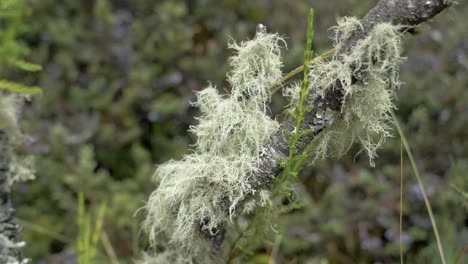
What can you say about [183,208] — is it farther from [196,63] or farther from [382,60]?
[196,63]

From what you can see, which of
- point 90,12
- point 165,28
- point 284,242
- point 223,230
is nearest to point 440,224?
point 284,242

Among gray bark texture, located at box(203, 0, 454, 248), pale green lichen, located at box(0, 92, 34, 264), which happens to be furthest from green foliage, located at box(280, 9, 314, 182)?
pale green lichen, located at box(0, 92, 34, 264)

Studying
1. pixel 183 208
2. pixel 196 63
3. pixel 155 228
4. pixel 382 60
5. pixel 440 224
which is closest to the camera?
pixel 382 60

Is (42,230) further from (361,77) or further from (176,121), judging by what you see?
(361,77)

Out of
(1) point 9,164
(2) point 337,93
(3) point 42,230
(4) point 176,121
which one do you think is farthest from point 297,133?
(4) point 176,121

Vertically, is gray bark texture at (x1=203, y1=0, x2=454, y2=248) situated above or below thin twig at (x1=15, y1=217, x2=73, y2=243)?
below

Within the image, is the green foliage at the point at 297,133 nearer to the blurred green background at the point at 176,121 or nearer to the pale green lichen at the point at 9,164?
the pale green lichen at the point at 9,164

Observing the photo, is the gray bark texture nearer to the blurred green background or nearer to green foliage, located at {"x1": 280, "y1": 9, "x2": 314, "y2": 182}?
green foliage, located at {"x1": 280, "y1": 9, "x2": 314, "y2": 182}

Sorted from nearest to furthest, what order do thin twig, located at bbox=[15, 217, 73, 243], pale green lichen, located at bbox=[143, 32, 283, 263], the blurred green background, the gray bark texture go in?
the gray bark texture → pale green lichen, located at bbox=[143, 32, 283, 263] → thin twig, located at bbox=[15, 217, 73, 243] → the blurred green background
